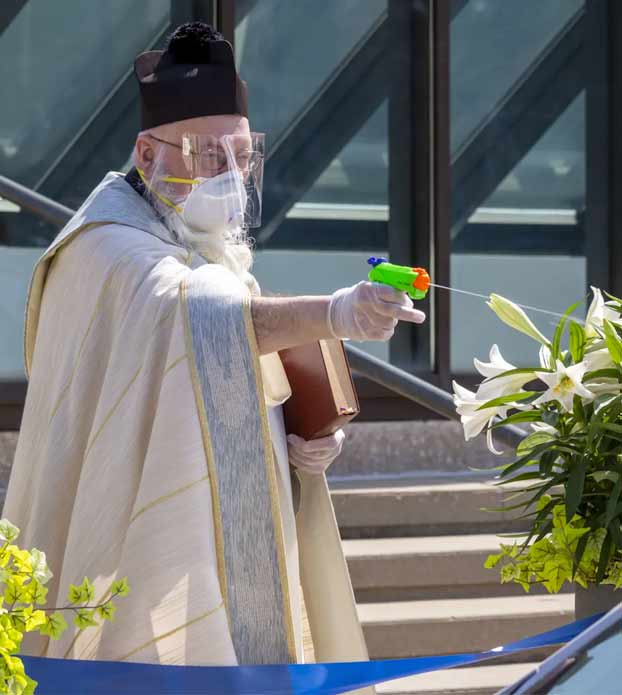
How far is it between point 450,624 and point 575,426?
2209mm

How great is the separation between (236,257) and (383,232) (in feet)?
12.7

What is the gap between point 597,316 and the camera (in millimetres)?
2822

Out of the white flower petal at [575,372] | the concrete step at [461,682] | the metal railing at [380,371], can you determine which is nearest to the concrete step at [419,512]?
the metal railing at [380,371]

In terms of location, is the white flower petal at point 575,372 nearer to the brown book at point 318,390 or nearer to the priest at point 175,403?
the priest at point 175,403

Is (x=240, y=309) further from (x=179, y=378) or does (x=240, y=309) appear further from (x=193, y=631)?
(x=193, y=631)

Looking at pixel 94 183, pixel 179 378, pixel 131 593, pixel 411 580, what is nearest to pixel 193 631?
pixel 131 593

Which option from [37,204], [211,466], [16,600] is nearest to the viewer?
[16,600]

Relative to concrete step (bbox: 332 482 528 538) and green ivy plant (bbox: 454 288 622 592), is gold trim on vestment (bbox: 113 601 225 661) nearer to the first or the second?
green ivy plant (bbox: 454 288 622 592)

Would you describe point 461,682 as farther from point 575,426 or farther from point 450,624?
point 575,426

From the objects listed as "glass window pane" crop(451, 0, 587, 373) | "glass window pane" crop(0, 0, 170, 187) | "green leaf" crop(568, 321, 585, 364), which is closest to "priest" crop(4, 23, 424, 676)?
"green leaf" crop(568, 321, 585, 364)

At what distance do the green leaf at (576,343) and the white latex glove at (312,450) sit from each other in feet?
1.97

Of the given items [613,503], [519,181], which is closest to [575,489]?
[613,503]

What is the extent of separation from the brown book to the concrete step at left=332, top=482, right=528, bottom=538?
94.1 inches

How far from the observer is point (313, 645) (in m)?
3.29
